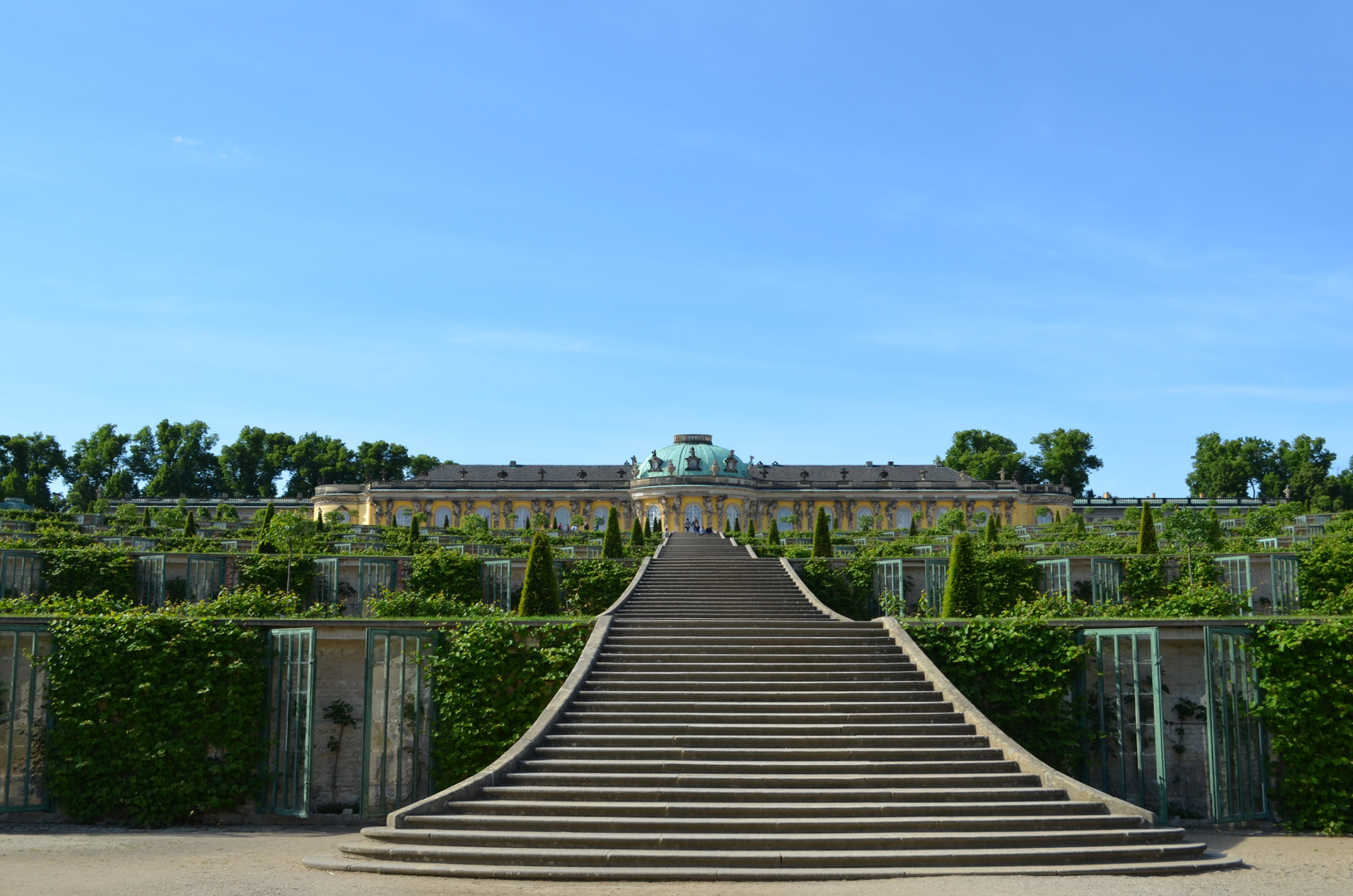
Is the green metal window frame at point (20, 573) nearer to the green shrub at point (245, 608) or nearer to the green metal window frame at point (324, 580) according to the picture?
the green metal window frame at point (324, 580)

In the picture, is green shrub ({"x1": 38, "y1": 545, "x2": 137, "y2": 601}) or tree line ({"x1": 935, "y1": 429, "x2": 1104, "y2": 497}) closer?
green shrub ({"x1": 38, "y1": 545, "x2": 137, "y2": 601})

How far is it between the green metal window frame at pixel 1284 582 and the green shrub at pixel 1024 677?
10.4 metres

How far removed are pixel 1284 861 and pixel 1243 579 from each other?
1285 centimetres

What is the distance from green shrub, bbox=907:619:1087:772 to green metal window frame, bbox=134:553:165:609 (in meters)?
19.0

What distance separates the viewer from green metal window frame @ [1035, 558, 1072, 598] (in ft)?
83.4

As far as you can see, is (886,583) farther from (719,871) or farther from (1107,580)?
(719,871)

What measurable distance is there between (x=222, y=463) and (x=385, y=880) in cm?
9674

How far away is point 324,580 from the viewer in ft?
89.1

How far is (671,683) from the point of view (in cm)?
1625

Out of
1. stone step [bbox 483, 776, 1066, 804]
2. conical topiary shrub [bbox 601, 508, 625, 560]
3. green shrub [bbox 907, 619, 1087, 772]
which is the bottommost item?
stone step [bbox 483, 776, 1066, 804]

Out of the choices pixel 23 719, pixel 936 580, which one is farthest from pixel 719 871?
pixel 936 580

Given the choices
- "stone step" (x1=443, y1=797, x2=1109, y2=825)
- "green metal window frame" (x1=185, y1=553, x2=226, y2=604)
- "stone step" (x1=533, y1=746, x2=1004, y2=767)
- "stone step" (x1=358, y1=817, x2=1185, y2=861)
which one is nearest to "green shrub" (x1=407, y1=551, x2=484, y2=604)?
"green metal window frame" (x1=185, y1=553, x2=226, y2=604)

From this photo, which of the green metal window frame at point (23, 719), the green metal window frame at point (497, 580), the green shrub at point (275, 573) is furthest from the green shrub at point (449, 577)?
the green metal window frame at point (23, 719)

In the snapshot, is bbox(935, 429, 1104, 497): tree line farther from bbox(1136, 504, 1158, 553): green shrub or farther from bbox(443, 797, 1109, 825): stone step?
bbox(443, 797, 1109, 825): stone step
